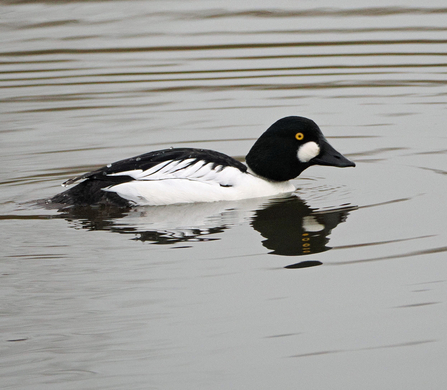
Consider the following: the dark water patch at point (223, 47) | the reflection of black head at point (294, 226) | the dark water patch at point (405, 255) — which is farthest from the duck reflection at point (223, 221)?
the dark water patch at point (223, 47)

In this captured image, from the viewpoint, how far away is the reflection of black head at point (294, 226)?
6.38 m

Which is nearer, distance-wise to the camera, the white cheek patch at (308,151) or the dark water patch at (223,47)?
the white cheek patch at (308,151)

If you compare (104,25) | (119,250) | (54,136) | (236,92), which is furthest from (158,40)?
(119,250)

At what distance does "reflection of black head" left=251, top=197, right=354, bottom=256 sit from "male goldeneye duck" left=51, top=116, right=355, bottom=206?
1.51 feet

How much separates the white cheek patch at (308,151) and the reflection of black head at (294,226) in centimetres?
43

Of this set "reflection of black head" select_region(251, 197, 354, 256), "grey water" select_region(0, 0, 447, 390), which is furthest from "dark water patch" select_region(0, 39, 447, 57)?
"reflection of black head" select_region(251, 197, 354, 256)

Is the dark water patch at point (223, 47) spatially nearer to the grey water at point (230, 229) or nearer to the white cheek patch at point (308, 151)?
the grey water at point (230, 229)

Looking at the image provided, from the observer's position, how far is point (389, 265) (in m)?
5.79

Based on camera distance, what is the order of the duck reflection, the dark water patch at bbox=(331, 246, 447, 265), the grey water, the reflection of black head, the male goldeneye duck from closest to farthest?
the grey water → the dark water patch at bbox=(331, 246, 447, 265) → the reflection of black head → the duck reflection → the male goldeneye duck

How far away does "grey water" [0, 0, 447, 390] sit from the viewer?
4512mm

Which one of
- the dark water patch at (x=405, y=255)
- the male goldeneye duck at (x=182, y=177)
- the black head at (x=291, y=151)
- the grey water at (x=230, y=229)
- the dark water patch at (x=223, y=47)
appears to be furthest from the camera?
the dark water patch at (x=223, y=47)

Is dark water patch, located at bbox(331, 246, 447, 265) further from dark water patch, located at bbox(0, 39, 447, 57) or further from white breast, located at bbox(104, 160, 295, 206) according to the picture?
dark water patch, located at bbox(0, 39, 447, 57)

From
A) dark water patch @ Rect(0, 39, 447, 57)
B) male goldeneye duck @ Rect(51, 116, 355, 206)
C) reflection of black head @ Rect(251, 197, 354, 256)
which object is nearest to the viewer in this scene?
reflection of black head @ Rect(251, 197, 354, 256)

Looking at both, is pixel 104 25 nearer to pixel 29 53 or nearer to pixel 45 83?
pixel 29 53
